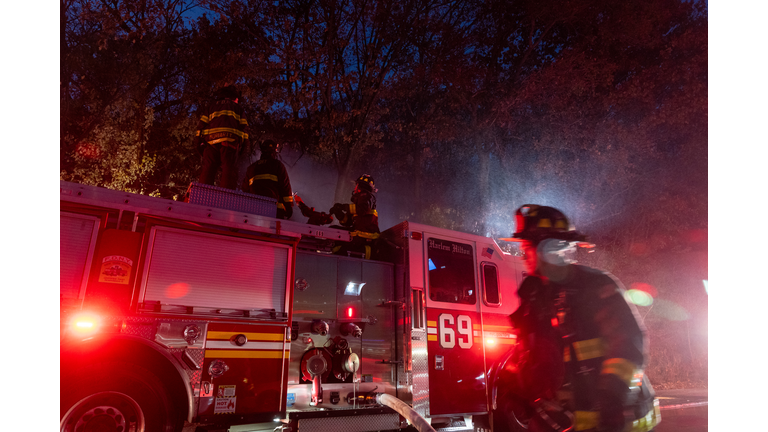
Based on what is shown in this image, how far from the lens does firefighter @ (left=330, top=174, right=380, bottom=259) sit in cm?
577

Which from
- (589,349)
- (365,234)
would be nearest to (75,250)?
(365,234)

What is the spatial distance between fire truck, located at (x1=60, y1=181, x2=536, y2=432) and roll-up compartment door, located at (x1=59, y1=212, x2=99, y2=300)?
0.04ft

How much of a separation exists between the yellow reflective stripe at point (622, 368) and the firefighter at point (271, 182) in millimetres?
4601

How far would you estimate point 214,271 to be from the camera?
170 inches

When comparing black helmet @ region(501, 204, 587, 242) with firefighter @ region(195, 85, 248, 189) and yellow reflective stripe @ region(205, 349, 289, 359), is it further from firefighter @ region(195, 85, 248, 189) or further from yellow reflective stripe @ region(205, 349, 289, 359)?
firefighter @ region(195, 85, 248, 189)

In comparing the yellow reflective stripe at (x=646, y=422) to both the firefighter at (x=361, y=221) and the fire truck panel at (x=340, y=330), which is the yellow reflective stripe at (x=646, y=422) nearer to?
the fire truck panel at (x=340, y=330)

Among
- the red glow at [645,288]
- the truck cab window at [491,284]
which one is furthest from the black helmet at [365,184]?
the red glow at [645,288]

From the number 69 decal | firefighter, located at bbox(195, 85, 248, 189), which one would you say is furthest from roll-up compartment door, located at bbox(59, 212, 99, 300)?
the number 69 decal

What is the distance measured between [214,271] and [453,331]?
3.07 meters

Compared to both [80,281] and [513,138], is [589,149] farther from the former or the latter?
[80,281]

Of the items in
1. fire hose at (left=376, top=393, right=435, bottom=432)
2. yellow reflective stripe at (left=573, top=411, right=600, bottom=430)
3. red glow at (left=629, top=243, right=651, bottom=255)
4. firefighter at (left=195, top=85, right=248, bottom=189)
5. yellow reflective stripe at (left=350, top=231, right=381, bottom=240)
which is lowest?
fire hose at (left=376, top=393, right=435, bottom=432)

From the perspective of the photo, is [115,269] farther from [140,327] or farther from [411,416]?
[411,416]

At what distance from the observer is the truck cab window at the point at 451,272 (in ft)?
18.9

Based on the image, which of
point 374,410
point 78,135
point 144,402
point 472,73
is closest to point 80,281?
point 144,402
